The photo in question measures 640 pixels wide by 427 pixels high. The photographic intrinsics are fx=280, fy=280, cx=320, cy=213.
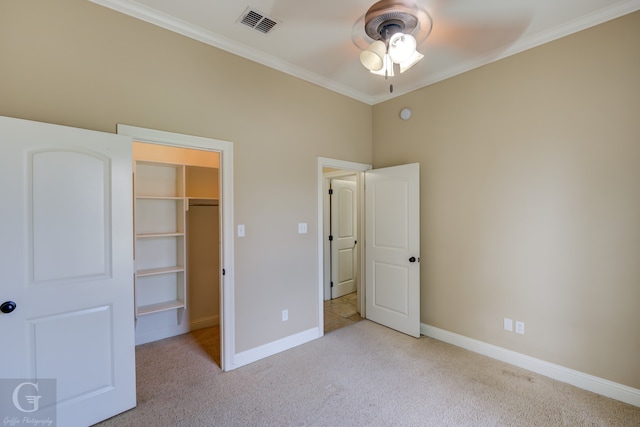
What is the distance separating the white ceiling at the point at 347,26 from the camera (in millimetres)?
2092

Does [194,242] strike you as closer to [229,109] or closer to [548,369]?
[229,109]

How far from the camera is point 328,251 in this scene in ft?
15.5

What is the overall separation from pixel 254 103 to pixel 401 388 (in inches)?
115

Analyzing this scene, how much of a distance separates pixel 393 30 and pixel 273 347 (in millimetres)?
2994

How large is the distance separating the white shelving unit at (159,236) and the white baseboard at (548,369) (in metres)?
3.13

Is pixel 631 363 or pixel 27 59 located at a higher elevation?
pixel 27 59

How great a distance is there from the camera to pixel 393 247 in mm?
3525

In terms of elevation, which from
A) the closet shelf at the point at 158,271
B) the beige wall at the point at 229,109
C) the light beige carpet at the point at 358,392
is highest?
the beige wall at the point at 229,109

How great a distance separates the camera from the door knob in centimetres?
159

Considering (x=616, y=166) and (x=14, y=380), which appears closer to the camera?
(x=14, y=380)

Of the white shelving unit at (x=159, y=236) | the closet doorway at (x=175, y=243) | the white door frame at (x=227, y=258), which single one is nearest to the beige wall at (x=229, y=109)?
the white door frame at (x=227, y=258)

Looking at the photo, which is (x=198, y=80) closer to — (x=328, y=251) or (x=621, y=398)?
(x=328, y=251)

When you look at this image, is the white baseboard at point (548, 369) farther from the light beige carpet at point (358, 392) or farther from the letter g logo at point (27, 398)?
the letter g logo at point (27, 398)

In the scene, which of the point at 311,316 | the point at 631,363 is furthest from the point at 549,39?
the point at 311,316
